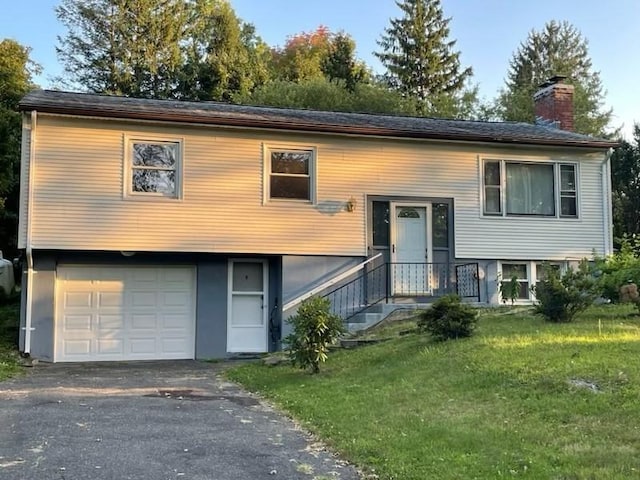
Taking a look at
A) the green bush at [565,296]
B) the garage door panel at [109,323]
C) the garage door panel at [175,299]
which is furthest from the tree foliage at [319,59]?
the green bush at [565,296]

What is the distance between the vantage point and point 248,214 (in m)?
14.5

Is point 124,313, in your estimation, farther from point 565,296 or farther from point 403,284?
point 565,296

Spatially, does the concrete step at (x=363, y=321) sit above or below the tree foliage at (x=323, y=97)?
below

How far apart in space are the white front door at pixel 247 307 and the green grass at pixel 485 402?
145 inches

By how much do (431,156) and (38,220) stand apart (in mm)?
8465

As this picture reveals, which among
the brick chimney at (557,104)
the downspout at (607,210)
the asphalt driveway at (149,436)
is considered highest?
the brick chimney at (557,104)

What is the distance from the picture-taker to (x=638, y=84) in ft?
101

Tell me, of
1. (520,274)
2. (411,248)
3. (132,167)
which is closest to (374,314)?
(411,248)

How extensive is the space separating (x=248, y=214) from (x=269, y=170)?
107 cm

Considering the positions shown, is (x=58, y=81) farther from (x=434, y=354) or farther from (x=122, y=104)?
(x=434, y=354)

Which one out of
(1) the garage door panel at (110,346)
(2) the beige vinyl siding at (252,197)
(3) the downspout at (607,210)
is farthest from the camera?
(3) the downspout at (607,210)

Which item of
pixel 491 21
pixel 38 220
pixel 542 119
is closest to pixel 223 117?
pixel 38 220

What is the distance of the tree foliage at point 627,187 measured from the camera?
29.8 m

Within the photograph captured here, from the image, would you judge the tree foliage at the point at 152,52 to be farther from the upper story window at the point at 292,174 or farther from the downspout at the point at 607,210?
the downspout at the point at 607,210
